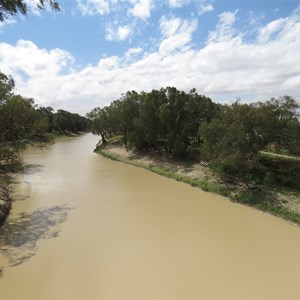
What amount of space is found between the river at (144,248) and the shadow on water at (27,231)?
0.04 metres

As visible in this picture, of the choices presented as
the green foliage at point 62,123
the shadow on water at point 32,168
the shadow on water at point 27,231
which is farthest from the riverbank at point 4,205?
the green foliage at point 62,123

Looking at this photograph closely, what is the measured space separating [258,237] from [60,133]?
3250 inches

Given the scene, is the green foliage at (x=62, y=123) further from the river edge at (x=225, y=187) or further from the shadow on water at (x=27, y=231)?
the shadow on water at (x=27, y=231)

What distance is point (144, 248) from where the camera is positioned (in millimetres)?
11805

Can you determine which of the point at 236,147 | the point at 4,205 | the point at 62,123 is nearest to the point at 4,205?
the point at 4,205

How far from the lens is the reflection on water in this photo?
11156 millimetres

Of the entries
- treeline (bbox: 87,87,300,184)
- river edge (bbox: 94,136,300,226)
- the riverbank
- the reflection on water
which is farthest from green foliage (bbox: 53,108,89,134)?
the reflection on water

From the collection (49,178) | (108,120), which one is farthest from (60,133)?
(49,178)

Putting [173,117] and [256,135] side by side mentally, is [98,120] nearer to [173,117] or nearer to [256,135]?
[173,117]

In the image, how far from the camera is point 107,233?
13.3m

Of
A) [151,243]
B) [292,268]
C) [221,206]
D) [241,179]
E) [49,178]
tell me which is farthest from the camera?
[49,178]

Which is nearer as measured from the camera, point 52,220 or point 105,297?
point 105,297

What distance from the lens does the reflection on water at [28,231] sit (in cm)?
1116

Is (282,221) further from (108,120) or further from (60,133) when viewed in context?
(60,133)
